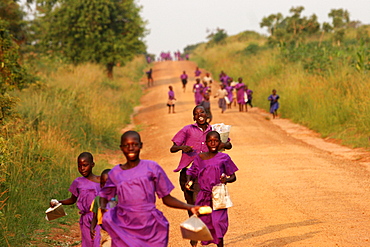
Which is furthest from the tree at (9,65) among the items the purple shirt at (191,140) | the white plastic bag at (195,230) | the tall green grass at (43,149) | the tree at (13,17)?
the tree at (13,17)

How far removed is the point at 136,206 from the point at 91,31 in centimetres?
3260

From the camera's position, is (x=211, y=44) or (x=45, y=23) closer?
(x=45, y=23)

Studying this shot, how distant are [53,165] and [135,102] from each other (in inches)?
886

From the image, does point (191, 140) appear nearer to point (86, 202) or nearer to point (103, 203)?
point (86, 202)

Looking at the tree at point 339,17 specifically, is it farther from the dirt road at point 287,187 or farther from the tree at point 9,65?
the tree at point 9,65

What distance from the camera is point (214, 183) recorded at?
6.49 meters

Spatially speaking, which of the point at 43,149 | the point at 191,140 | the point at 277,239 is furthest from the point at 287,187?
the point at 43,149

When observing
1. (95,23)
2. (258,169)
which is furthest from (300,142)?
(95,23)

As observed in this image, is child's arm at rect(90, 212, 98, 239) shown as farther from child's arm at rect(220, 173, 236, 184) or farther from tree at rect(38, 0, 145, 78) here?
tree at rect(38, 0, 145, 78)

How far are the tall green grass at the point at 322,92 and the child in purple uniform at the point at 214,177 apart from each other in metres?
10.6

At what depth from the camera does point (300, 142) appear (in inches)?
717

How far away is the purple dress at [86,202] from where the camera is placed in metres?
5.93

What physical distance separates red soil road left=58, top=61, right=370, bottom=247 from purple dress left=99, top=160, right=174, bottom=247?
3.08m

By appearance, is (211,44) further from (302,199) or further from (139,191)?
(139,191)
